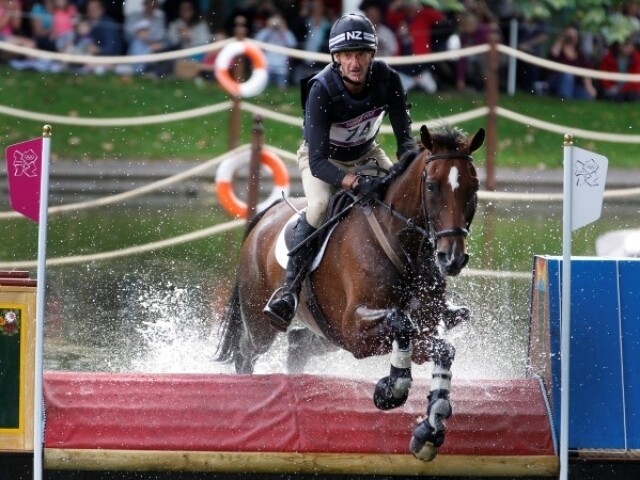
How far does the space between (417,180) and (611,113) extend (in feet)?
51.5

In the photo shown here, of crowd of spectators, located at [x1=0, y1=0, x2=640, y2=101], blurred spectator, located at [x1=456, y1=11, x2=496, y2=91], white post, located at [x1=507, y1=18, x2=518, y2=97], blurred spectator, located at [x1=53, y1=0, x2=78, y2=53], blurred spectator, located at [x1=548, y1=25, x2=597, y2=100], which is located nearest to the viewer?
blurred spectator, located at [x1=53, y1=0, x2=78, y2=53]

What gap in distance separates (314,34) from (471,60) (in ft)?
7.90

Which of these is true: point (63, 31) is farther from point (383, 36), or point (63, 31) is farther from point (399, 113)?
point (399, 113)

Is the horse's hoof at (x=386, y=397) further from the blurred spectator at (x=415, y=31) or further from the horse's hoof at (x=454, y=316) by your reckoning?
the blurred spectator at (x=415, y=31)

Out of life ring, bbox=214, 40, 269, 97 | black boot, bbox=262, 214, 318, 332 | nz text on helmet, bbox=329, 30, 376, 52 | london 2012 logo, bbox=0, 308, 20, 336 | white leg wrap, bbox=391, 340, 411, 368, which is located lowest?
white leg wrap, bbox=391, 340, 411, 368

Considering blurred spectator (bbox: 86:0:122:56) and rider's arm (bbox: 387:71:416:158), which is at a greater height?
blurred spectator (bbox: 86:0:122:56)

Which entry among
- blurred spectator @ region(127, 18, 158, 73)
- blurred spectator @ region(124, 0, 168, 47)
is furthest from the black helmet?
blurred spectator @ region(124, 0, 168, 47)

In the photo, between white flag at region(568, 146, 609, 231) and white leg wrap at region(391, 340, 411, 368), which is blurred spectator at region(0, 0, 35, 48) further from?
white flag at region(568, 146, 609, 231)

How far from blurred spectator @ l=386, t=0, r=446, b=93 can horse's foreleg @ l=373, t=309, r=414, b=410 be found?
46.0 feet

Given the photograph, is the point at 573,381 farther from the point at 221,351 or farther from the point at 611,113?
the point at 611,113

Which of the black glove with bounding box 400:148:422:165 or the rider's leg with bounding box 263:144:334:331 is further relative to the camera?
the rider's leg with bounding box 263:144:334:331

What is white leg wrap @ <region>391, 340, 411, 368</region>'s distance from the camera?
21.6ft

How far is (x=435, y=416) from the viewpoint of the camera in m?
6.38

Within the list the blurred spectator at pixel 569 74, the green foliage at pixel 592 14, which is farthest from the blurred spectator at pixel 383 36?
the green foliage at pixel 592 14
